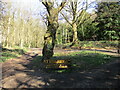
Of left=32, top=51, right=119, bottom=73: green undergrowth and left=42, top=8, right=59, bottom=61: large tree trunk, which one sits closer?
left=32, top=51, right=119, bottom=73: green undergrowth

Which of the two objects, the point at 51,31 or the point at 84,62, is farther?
the point at 51,31

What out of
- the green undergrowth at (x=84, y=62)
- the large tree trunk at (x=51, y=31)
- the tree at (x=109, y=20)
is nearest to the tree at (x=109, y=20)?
the tree at (x=109, y=20)

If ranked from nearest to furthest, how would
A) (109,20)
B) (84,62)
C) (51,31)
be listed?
(84,62)
(51,31)
(109,20)

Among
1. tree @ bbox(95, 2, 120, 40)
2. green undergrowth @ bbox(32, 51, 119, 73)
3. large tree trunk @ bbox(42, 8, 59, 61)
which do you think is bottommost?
green undergrowth @ bbox(32, 51, 119, 73)

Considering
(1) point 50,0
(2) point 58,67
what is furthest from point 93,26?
(2) point 58,67

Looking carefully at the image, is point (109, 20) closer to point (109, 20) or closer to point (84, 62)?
point (109, 20)

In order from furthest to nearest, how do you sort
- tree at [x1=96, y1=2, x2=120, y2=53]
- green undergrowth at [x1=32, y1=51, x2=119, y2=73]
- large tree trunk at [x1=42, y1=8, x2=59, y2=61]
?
tree at [x1=96, y1=2, x2=120, y2=53] → large tree trunk at [x1=42, y1=8, x2=59, y2=61] → green undergrowth at [x1=32, y1=51, x2=119, y2=73]

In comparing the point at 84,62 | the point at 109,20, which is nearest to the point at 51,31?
the point at 84,62

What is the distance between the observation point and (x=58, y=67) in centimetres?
788

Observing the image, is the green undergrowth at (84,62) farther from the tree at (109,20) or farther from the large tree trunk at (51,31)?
the tree at (109,20)

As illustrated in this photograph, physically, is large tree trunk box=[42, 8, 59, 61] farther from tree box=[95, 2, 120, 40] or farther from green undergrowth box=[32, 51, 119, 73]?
tree box=[95, 2, 120, 40]

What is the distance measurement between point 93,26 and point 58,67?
26.1 metres

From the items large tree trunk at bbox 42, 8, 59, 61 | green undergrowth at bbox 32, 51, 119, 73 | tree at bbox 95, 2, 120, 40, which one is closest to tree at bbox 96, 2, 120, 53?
tree at bbox 95, 2, 120, 40

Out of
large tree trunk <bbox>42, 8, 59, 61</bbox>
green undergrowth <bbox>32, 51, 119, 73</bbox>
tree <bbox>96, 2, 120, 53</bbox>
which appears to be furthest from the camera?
tree <bbox>96, 2, 120, 53</bbox>
